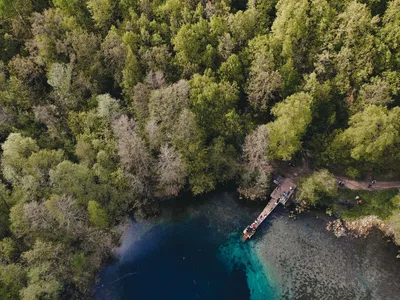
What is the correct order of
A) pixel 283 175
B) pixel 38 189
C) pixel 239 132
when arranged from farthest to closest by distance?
pixel 283 175, pixel 239 132, pixel 38 189

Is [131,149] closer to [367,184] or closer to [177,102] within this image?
[177,102]

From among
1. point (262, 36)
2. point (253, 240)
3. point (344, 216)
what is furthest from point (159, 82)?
point (344, 216)

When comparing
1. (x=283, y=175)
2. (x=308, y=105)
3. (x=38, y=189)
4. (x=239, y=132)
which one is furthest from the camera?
(x=283, y=175)

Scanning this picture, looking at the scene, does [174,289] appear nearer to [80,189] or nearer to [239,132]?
[80,189]

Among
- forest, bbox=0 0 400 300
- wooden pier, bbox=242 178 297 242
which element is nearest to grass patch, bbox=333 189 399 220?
forest, bbox=0 0 400 300

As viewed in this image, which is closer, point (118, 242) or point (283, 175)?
point (118, 242)

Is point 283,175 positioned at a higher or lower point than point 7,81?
lower

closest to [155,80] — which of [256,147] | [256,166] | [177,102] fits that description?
[177,102]

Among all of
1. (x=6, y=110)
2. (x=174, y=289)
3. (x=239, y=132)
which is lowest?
(x=174, y=289)
